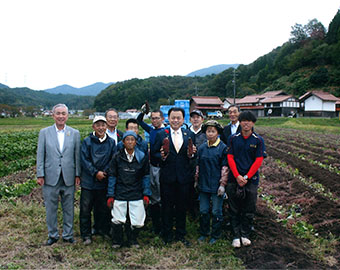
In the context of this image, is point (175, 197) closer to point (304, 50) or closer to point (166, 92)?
point (304, 50)

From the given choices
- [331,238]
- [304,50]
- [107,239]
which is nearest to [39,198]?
[107,239]

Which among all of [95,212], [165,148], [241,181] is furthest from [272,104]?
[95,212]

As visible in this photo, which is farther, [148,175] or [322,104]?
[322,104]

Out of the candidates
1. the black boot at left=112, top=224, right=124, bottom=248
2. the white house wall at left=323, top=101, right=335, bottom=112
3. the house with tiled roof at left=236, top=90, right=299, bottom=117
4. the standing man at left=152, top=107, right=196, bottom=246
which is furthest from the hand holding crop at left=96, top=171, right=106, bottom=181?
the white house wall at left=323, top=101, right=335, bottom=112

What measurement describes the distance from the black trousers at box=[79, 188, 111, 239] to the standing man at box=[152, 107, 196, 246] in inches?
37.1

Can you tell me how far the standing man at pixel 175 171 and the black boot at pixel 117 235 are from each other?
64cm

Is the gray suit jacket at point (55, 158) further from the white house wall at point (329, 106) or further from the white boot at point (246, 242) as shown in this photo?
the white house wall at point (329, 106)

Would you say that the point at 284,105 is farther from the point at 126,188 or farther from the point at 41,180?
the point at 41,180

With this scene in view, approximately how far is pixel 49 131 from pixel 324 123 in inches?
1401

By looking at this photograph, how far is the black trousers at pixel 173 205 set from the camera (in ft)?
13.0

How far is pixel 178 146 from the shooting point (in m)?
3.99

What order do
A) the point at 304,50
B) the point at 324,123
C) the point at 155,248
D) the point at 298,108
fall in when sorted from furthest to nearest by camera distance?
the point at 304,50 < the point at 298,108 < the point at 324,123 < the point at 155,248

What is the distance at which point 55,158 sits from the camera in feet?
13.0

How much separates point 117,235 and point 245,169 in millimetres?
2087
